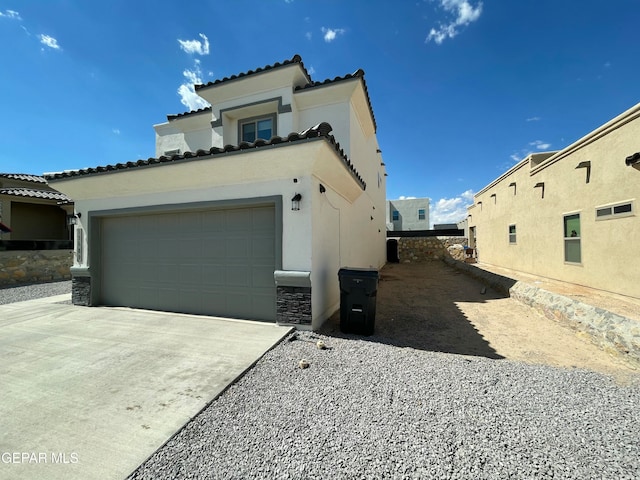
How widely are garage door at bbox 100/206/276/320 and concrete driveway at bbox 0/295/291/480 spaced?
50cm

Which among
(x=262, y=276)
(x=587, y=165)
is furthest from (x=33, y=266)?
(x=587, y=165)

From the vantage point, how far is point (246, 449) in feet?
7.29

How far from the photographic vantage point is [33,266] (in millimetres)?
11305

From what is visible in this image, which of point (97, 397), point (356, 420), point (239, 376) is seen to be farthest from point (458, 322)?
point (97, 397)

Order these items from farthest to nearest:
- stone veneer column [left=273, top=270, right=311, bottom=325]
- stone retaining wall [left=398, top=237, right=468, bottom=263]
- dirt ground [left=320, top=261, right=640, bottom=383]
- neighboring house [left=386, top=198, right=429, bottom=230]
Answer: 1. neighboring house [left=386, top=198, right=429, bottom=230]
2. stone retaining wall [left=398, top=237, right=468, bottom=263]
3. stone veneer column [left=273, top=270, right=311, bottom=325]
4. dirt ground [left=320, top=261, right=640, bottom=383]

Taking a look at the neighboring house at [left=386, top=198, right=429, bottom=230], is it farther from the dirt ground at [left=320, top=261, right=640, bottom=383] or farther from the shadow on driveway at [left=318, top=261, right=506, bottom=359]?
the dirt ground at [left=320, top=261, right=640, bottom=383]

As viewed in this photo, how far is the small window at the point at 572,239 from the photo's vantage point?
792 centimetres

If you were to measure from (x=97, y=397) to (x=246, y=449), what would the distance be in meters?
2.06

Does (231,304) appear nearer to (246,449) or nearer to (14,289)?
(246,449)

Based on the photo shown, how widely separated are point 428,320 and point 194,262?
5.76 meters

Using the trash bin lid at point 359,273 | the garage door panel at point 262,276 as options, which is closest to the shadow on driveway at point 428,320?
the trash bin lid at point 359,273

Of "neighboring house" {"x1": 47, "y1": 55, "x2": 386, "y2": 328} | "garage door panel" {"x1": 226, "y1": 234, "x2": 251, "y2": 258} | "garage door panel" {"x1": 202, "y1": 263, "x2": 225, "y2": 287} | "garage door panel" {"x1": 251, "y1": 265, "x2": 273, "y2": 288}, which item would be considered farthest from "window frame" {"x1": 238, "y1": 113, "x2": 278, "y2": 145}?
"garage door panel" {"x1": 251, "y1": 265, "x2": 273, "y2": 288}

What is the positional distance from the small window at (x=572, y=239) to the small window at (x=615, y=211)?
862mm

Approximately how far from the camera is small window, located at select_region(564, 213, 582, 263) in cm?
792
